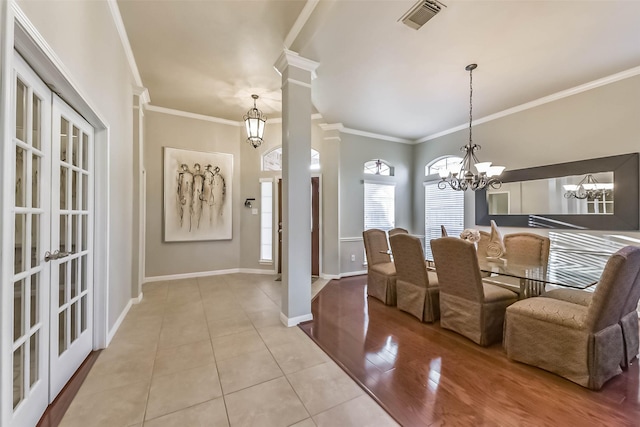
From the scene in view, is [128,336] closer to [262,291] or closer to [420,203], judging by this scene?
[262,291]

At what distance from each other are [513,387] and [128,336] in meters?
3.40

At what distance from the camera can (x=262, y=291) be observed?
4039 millimetres

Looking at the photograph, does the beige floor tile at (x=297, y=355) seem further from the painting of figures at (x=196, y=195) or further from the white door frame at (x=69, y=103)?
the painting of figures at (x=196, y=195)

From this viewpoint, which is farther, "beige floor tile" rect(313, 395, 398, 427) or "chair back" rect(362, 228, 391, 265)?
"chair back" rect(362, 228, 391, 265)

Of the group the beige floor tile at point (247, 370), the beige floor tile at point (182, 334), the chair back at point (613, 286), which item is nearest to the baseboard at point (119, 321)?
the beige floor tile at point (182, 334)

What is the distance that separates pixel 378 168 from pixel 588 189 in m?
3.28

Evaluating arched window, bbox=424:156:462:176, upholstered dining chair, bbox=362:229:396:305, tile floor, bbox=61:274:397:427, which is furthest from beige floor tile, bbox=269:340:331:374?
arched window, bbox=424:156:462:176

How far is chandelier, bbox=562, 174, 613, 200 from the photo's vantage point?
3225 millimetres

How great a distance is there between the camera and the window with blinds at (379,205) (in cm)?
530

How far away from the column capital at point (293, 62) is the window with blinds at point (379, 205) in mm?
2783

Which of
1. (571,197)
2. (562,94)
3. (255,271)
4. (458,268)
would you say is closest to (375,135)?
(562,94)

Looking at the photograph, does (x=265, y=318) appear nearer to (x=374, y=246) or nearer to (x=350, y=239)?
(x=374, y=246)

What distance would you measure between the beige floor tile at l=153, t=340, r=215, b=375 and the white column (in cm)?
86

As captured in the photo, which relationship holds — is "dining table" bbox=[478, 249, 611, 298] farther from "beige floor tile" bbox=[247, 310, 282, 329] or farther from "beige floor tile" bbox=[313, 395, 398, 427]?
"beige floor tile" bbox=[247, 310, 282, 329]
